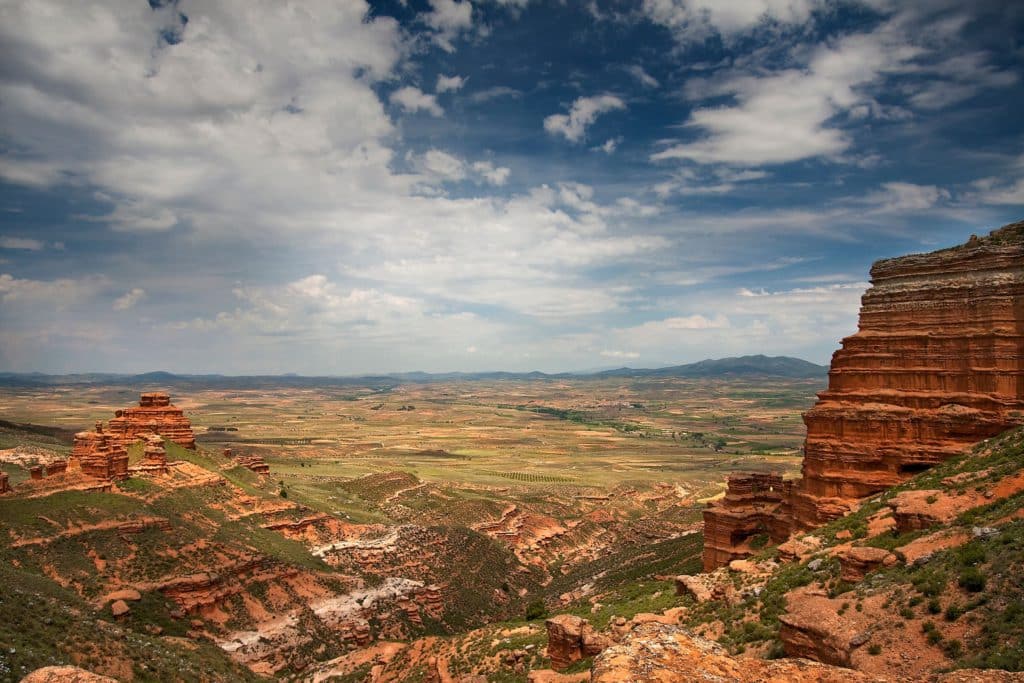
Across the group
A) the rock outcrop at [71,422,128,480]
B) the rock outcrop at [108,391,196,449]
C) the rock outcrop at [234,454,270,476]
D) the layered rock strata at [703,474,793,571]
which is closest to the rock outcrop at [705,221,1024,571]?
the layered rock strata at [703,474,793,571]

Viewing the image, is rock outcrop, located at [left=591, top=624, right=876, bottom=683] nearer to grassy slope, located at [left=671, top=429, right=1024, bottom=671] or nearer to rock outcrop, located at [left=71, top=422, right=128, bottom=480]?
grassy slope, located at [left=671, top=429, right=1024, bottom=671]

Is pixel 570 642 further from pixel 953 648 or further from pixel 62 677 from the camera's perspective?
pixel 62 677

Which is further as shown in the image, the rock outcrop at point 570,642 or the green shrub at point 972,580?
the rock outcrop at point 570,642

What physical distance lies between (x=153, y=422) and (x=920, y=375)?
243 feet

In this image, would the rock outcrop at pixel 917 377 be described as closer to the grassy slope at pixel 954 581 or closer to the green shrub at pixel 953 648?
the grassy slope at pixel 954 581

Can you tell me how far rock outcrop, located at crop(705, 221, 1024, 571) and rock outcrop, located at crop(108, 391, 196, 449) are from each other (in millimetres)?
63755

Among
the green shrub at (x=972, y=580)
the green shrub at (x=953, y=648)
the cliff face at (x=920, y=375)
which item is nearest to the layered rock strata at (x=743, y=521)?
the cliff face at (x=920, y=375)

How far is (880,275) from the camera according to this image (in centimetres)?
3941

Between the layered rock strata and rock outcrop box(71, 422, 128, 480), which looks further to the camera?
rock outcrop box(71, 422, 128, 480)

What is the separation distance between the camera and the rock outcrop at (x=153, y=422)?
64812 mm

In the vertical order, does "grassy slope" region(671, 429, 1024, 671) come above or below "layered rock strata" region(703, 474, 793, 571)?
above

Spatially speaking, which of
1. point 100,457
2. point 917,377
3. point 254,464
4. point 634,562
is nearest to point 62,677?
point 100,457

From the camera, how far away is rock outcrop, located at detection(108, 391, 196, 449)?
213ft

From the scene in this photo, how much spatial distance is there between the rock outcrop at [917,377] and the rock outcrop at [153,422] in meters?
63.8
